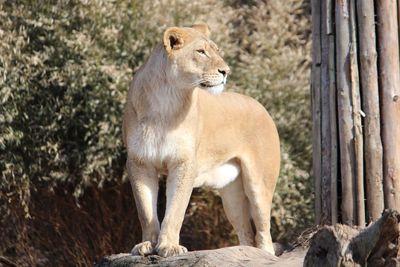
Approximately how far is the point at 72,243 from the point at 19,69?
5.77 feet

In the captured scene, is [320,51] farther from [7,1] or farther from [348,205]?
[7,1]

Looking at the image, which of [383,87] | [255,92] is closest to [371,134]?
[383,87]

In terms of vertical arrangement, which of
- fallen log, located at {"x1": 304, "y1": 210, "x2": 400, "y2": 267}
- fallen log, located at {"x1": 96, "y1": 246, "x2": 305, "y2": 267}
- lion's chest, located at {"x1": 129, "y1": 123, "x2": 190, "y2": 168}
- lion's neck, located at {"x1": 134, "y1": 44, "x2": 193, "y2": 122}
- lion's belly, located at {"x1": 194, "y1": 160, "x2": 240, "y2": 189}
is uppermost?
lion's neck, located at {"x1": 134, "y1": 44, "x2": 193, "y2": 122}

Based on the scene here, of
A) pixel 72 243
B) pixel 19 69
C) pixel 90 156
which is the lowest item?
pixel 72 243

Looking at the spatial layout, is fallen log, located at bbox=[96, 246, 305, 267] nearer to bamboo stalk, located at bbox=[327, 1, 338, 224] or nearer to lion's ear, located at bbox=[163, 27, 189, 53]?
bamboo stalk, located at bbox=[327, 1, 338, 224]

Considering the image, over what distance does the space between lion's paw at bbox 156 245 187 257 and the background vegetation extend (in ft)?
9.41

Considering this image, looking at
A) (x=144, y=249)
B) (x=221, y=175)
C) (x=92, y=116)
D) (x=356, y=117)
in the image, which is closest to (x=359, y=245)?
(x=144, y=249)

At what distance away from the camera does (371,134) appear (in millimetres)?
7566

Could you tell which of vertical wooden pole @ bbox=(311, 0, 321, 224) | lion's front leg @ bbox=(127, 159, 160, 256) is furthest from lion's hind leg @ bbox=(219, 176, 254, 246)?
lion's front leg @ bbox=(127, 159, 160, 256)

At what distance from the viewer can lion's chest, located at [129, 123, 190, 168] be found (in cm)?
683

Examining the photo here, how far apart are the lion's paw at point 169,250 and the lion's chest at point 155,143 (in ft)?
1.82

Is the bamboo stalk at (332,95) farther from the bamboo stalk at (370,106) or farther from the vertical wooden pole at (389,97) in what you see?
the vertical wooden pole at (389,97)

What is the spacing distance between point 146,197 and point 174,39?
0.98m

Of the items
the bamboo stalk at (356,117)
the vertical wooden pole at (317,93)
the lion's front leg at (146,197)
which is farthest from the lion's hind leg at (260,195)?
the lion's front leg at (146,197)
